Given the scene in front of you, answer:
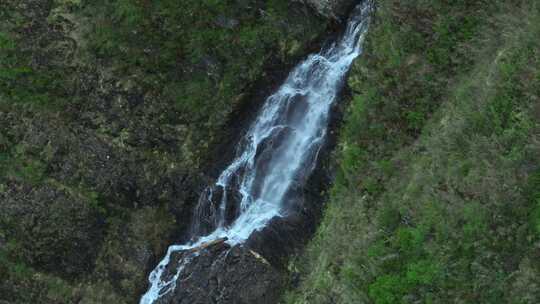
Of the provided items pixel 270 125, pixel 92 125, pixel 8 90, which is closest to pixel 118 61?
pixel 92 125

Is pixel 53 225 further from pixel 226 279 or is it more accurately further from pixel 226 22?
pixel 226 22

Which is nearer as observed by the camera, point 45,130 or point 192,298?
point 192,298

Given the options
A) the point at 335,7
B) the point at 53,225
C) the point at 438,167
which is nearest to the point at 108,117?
the point at 53,225

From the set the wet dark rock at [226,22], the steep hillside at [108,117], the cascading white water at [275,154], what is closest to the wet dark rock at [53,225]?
the steep hillside at [108,117]

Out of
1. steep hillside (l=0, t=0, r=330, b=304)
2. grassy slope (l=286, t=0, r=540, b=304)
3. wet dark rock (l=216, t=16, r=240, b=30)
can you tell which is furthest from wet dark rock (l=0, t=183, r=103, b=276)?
grassy slope (l=286, t=0, r=540, b=304)

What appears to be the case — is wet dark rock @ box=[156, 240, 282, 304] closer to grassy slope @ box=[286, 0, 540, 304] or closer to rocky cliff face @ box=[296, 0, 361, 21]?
grassy slope @ box=[286, 0, 540, 304]

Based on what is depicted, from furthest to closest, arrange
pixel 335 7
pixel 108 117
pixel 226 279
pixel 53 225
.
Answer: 1. pixel 108 117
2. pixel 53 225
3. pixel 335 7
4. pixel 226 279

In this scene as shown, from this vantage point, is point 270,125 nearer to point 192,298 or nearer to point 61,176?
point 192,298
